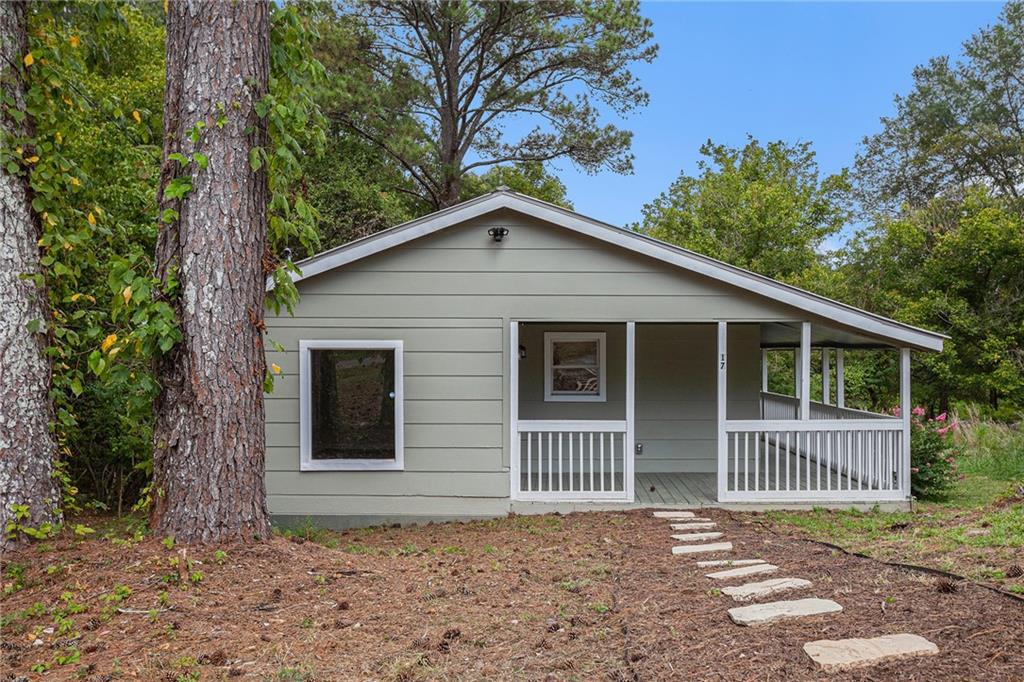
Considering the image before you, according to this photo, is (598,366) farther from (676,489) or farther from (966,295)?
(966,295)

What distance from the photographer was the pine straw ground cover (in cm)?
282

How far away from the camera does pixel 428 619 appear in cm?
347

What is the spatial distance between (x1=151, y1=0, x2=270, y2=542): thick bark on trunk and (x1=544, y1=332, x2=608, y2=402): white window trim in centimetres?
520

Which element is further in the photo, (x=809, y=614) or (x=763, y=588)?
(x=763, y=588)

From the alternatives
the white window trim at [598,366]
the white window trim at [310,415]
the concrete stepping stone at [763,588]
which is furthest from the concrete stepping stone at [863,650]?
the white window trim at [598,366]

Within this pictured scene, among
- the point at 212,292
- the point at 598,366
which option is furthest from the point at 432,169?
the point at 212,292

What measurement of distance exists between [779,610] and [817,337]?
658cm

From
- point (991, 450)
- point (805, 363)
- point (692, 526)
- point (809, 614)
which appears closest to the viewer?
point (809, 614)

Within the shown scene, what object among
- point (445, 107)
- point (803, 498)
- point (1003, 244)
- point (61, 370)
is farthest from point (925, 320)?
point (61, 370)

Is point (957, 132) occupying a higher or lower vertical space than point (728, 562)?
higher

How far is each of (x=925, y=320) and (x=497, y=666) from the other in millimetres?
14548

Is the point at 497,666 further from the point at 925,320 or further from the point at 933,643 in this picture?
the point at 925,320

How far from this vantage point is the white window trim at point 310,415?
22.8ft

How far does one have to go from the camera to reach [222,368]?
13.3ft
